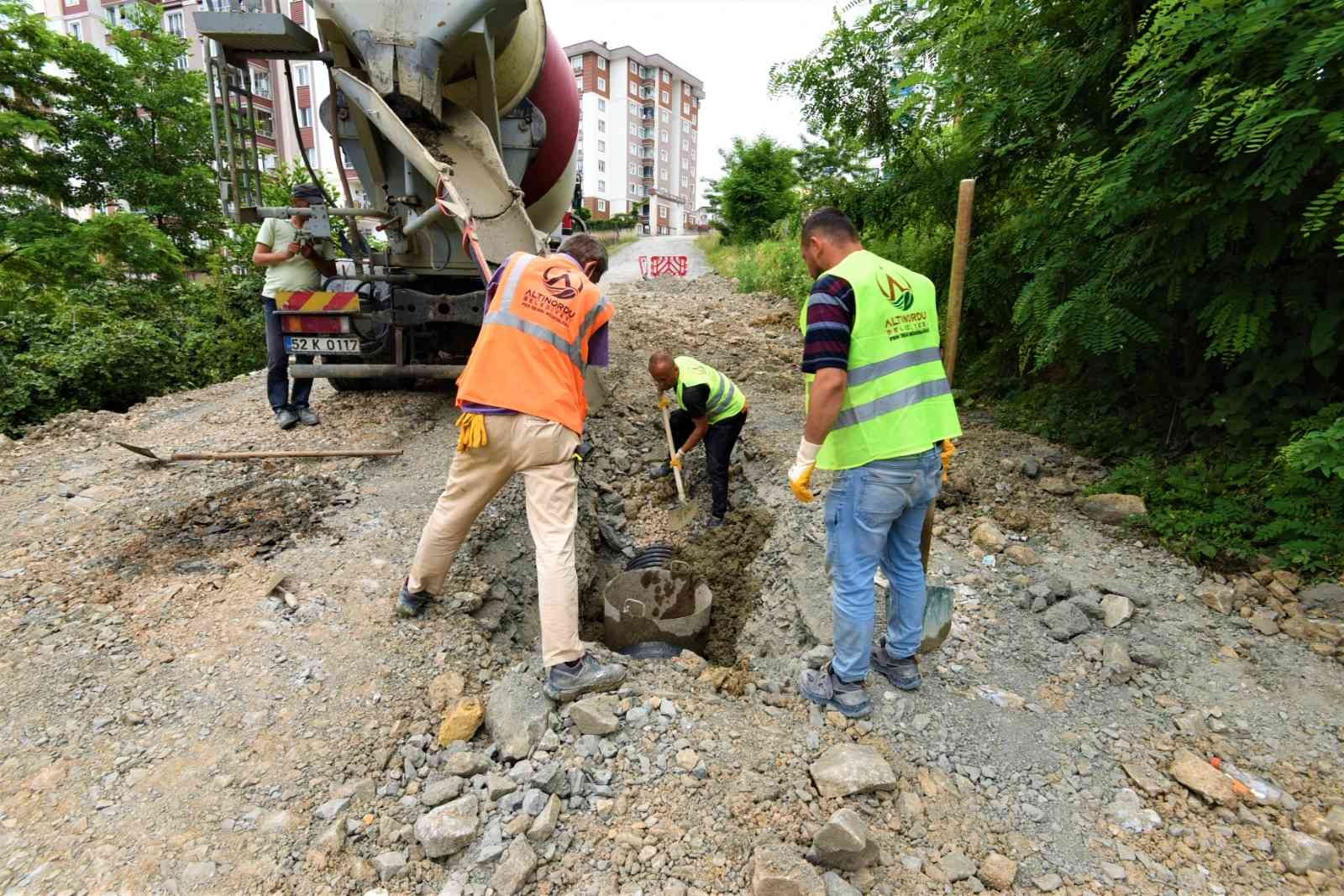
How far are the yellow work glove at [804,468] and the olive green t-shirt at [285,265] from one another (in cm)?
405

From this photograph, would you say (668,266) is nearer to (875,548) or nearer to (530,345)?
(530,345)

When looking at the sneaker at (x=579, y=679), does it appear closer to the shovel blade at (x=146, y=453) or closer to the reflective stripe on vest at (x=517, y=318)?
the reflective stripe on vest at (x=517, y=318)

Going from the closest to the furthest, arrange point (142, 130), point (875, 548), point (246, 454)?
1. point (875, 548)
2. point (246, 454)
3. point (142, 130)

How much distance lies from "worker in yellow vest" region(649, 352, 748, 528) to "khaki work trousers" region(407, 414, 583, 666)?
1.91 m

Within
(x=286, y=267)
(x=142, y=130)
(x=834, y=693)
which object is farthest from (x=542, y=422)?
(x=142, y=130)

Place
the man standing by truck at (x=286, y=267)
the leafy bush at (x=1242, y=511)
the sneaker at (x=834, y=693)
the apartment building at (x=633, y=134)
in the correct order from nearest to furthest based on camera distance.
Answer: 1. the sneaker at (x=834, y=693)
2. the leafy bush at (x=1242, y=511)
3. the man standing by truck at (x=286, y=267)
4. the apartment building at (x=633, y=134)

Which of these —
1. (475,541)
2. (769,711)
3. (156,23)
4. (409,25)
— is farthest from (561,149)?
(156,23)

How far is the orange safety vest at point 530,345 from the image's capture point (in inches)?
100

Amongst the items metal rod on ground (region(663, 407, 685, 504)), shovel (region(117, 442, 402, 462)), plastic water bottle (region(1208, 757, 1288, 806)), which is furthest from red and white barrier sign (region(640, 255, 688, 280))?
plastic water bottle (region(1208, 757, 1288, 806))

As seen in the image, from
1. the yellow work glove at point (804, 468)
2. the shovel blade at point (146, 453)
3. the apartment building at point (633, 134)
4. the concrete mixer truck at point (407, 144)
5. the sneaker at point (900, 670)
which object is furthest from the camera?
the apartment building at point (633, 134)

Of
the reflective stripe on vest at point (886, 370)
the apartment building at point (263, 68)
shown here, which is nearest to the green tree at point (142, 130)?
the apartment building at point (263, 68)

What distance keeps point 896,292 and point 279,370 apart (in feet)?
14.8

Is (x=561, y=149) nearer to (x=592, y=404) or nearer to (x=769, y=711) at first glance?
(x=592, y=404)

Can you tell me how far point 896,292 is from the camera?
228 centimetres
